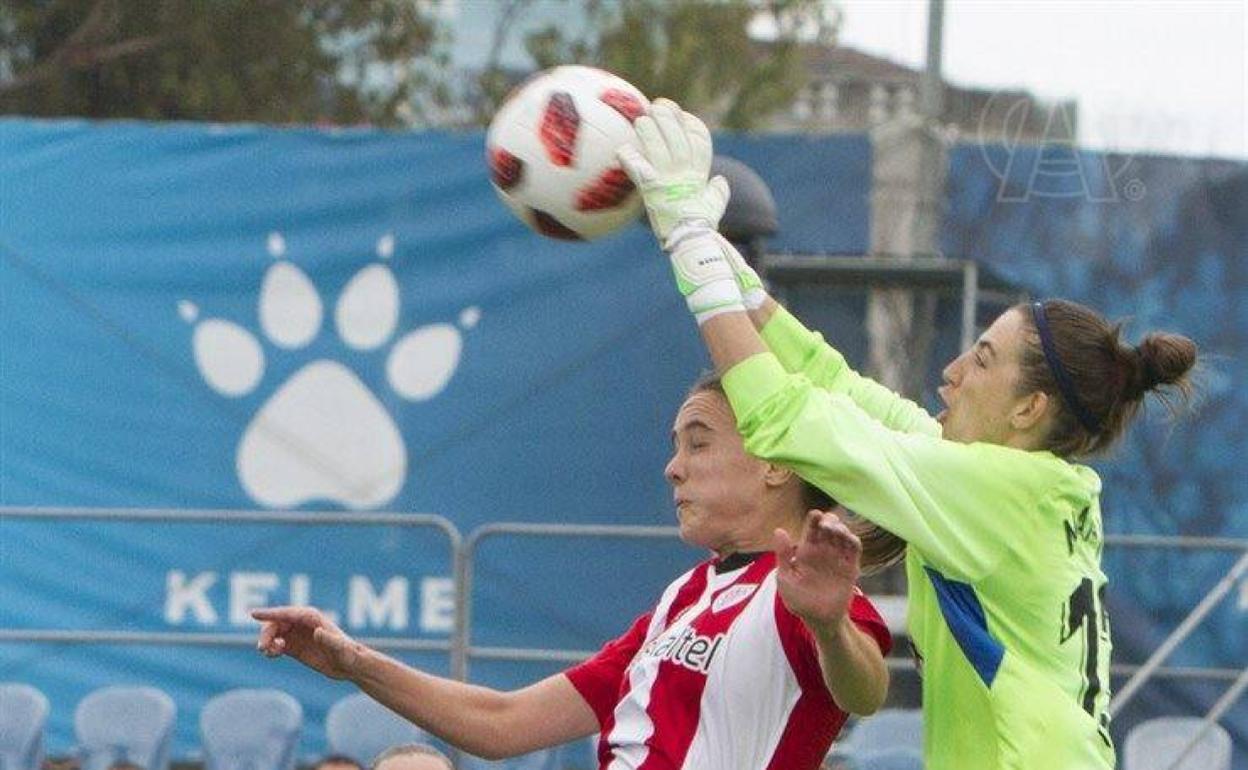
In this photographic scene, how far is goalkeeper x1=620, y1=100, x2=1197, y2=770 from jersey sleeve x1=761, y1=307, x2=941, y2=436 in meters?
0.32

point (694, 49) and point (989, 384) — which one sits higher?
point (694, 49)

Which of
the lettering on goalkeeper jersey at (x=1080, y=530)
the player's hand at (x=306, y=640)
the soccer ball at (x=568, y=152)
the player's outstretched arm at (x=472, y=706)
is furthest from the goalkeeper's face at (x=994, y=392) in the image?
the player's hand at (x=306, y=640)

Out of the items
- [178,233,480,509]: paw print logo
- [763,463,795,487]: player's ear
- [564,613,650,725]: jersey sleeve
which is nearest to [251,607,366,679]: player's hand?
[564,613,650,725]: jersey sleeve

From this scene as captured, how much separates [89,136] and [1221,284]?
5.14 metres

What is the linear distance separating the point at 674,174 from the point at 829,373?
64 cm

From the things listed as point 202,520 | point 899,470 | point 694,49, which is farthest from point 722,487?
point 694,49

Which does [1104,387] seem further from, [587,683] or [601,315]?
A: [601,315]

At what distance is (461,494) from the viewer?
1139 cm

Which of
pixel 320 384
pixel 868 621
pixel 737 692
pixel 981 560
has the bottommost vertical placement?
pixel 320 384

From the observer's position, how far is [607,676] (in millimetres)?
4289

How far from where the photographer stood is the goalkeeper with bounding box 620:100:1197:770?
12.0 ft

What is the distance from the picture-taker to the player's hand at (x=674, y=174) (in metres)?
3.80

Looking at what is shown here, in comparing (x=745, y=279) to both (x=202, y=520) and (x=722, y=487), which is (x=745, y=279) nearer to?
(x=722, y=487)

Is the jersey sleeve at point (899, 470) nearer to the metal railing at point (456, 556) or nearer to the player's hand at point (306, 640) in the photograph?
the player's hand at point (306, 640)
